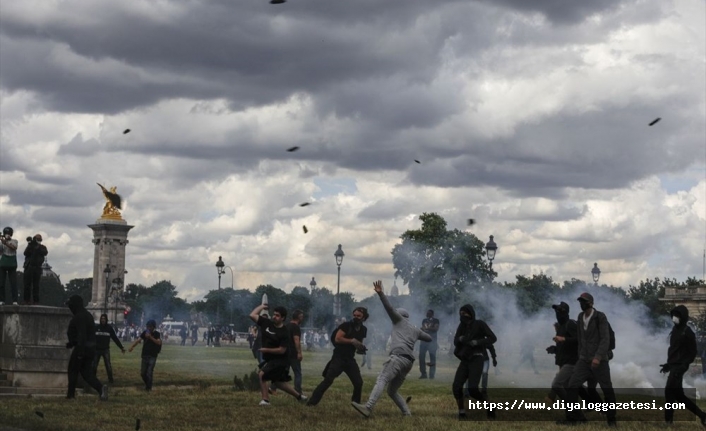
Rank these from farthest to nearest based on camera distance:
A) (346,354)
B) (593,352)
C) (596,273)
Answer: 1. (596,273)
2. (346,354)
3. (593,352)

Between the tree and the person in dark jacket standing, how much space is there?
64136mm

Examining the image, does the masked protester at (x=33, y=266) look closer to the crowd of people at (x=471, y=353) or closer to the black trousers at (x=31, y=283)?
the black trousers at (x=31, y=283)

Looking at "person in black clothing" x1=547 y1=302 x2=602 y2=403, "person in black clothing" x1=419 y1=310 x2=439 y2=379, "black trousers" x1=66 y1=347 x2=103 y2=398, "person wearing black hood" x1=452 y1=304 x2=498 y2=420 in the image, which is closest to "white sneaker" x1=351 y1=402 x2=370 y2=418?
"person wearing black hood" x1=452 y1=304 x2=498 y2=420

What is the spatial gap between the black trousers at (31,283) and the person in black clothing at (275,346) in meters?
8.11

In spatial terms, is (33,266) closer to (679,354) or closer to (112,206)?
(679,354)

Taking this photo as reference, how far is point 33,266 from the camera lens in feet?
84.3

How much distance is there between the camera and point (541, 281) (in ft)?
321

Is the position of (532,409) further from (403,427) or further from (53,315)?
(53,315)

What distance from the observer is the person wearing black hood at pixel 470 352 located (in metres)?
17.6

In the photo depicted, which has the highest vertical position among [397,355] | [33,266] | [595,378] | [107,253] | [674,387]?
[107,253]

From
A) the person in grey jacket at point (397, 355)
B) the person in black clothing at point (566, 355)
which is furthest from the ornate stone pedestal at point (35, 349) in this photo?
the person in black clothing at point (566, 355)

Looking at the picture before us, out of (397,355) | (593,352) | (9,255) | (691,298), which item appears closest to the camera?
(593,352)

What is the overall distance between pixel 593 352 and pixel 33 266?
547 inches

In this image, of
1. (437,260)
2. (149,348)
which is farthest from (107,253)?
(149,348)
